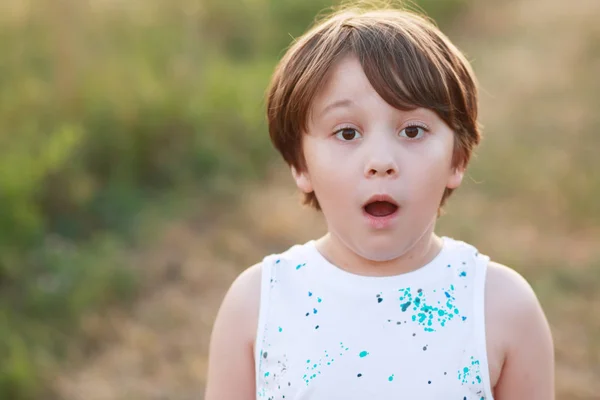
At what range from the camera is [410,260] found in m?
1.81

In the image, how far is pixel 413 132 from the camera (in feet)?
5.70

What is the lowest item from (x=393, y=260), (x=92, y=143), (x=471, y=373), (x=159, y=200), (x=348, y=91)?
(x=471, y=373)

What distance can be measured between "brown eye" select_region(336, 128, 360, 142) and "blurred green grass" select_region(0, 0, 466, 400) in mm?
1967

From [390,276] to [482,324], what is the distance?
8.0 inches

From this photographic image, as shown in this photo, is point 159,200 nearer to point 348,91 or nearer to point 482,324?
point 348,91

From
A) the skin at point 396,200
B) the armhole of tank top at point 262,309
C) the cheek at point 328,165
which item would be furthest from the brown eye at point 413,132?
the armhole of tank top at point 262,309

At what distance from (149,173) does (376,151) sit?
3.12 metres

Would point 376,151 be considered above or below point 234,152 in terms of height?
below

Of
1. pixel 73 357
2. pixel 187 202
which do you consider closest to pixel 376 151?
pixel 73 357

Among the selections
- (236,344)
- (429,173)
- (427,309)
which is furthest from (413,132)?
(236,344)

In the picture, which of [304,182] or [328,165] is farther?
[304,182]

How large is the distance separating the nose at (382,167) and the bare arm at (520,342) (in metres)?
0.32

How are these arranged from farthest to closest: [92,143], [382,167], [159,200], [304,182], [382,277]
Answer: [159,200], [92,143], [304,182], [382,277], [382,167]

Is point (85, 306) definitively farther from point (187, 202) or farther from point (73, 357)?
point (187, 202)
